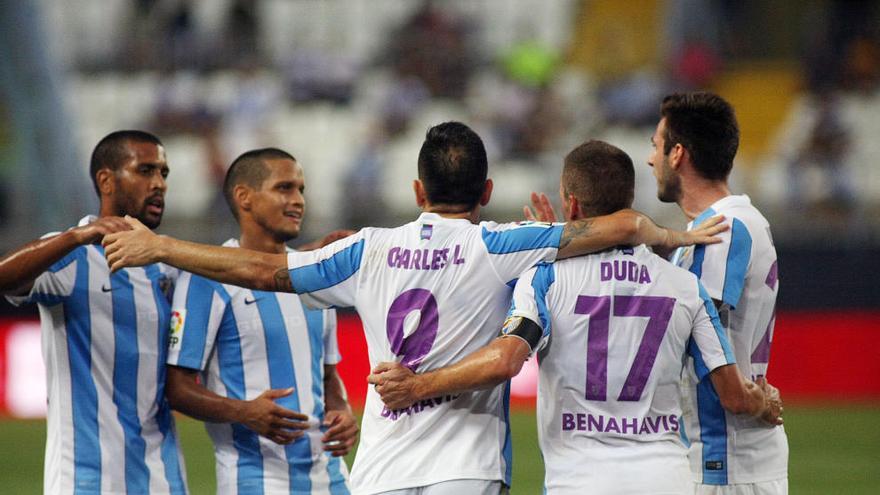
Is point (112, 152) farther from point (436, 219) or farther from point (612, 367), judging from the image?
point (612, 367)

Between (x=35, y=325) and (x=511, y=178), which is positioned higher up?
(x=511, y=178)

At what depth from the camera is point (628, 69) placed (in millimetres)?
16875

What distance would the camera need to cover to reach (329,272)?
4262 millimetres

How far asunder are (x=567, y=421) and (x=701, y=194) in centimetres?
117

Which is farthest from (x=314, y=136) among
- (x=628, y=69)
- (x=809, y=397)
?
(x=809, y=397)

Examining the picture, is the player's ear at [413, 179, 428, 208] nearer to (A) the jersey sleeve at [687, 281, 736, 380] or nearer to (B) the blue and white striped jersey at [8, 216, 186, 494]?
(A) the jersey sleeve at [687, 281, 736, 380]

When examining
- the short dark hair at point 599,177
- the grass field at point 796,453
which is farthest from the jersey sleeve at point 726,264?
the grass field at point 796,453

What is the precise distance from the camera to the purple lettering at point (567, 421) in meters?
4.17

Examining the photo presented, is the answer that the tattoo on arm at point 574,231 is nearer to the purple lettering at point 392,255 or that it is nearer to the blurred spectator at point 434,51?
the purple lettering at point 392,255

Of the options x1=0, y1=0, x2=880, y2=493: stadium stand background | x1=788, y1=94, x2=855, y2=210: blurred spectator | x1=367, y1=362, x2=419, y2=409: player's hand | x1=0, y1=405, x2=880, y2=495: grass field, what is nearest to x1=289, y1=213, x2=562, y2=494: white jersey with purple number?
x1=367, y1=362, x2=419, y2=409: player's hand

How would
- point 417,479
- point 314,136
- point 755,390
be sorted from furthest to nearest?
point 314,136 → point 755,390 → point 417,479


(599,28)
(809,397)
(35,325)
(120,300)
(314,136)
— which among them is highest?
(599,28)

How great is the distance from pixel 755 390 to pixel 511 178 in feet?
37.7

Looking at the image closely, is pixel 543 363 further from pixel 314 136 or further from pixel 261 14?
pixel 261 14
